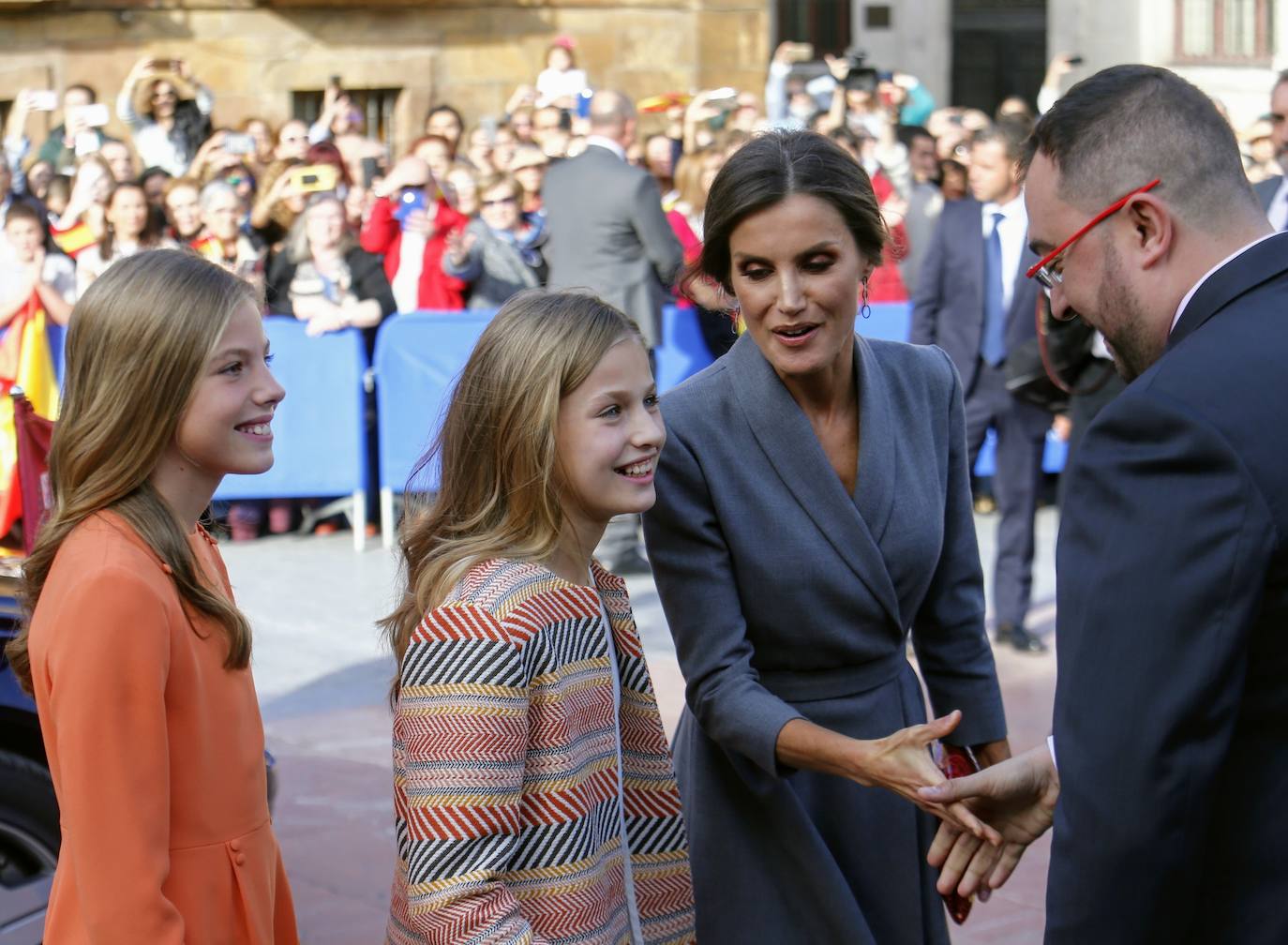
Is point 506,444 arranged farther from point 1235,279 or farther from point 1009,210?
point 1009,210

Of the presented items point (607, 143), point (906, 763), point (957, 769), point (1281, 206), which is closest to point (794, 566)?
point (906, 763)

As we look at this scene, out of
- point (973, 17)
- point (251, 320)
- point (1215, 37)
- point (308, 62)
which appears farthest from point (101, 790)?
point (973, 17)

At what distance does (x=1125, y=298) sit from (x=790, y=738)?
2.83 ft

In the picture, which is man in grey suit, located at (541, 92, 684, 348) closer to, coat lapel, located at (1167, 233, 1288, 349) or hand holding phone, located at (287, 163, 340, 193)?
hand holding phone, located at (287, 163, 340, 193)

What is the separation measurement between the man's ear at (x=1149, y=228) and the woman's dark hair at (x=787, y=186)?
75cm

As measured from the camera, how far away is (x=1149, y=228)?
6.75 feet

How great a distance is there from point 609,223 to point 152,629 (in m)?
6.97

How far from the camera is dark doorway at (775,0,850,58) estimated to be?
25859mm

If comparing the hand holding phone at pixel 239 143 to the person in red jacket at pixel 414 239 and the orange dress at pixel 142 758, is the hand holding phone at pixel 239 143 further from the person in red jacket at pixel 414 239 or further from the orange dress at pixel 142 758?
the orange dress at pixel 142 758

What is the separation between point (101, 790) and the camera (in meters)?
2.24

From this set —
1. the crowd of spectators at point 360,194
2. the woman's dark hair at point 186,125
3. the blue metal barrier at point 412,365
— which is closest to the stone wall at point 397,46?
the crowd of spectators at point 360,194

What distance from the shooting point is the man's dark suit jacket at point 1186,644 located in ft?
6.00

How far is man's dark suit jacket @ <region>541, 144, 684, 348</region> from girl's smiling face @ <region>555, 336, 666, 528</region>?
6598mm

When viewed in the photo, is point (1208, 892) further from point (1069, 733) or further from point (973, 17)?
point (973, 17)
